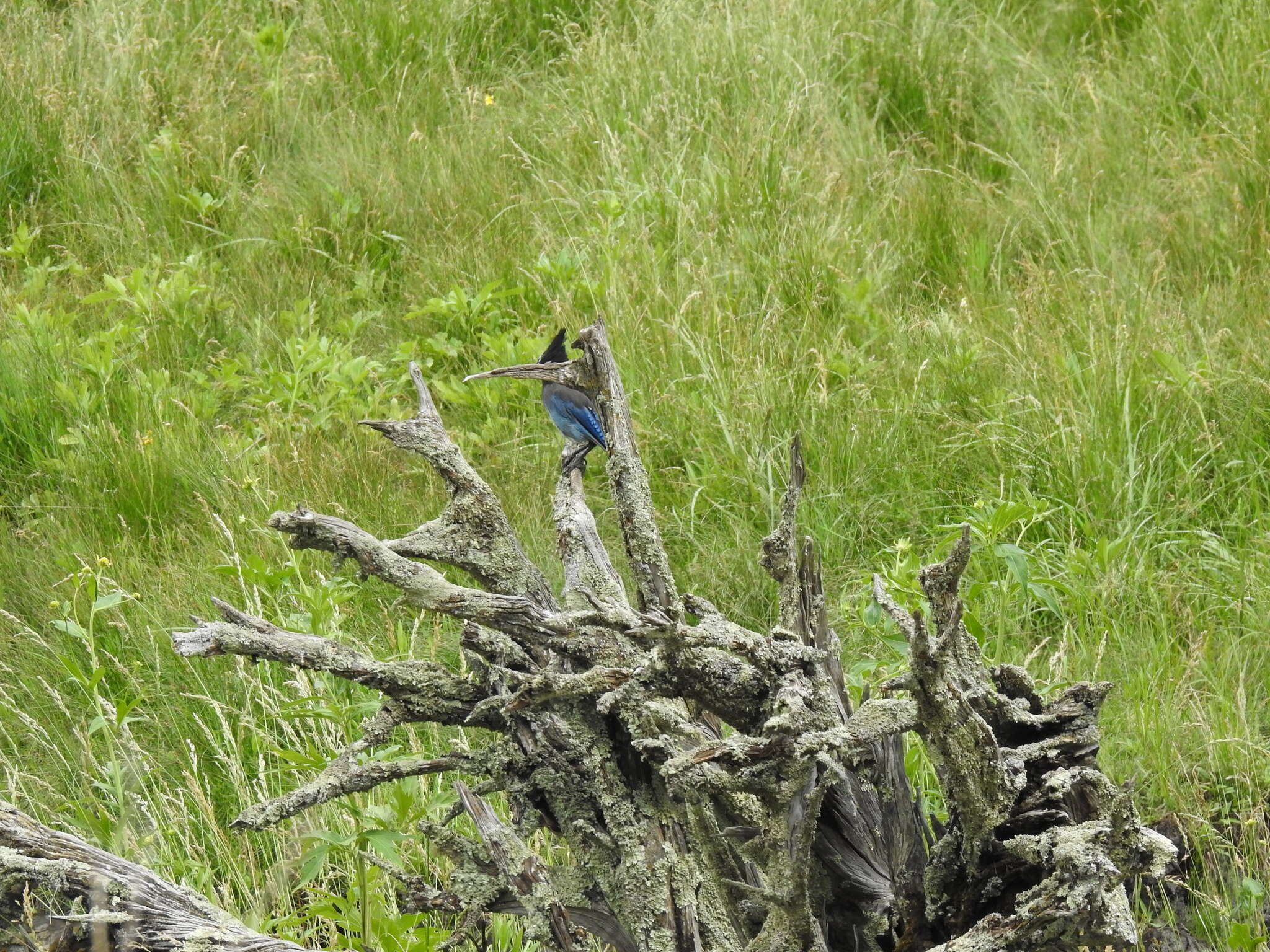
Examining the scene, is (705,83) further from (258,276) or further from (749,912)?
(749,912)

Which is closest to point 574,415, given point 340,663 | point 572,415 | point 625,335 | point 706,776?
point 572,415

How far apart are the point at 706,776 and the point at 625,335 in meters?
2.84

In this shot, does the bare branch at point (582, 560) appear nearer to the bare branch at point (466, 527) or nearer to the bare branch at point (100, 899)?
the bare branch at point (466, 527)

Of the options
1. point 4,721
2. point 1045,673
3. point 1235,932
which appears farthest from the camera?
point 4,721

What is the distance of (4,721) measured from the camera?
3.46 m

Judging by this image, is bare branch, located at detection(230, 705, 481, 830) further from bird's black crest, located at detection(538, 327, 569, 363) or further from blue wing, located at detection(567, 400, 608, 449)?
blue wing, located at detection(567, 400, 608, 449)

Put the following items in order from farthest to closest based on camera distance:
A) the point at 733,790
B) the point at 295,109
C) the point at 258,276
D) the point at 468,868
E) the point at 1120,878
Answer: the point at 295,109
the point at 258,276
the point at 468,868
the point at 733,790
the point at 1120,878

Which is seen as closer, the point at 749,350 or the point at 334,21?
the point at 749,350

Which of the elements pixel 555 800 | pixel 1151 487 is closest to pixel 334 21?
pixel 1151 487

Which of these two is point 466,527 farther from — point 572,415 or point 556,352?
point 572,415

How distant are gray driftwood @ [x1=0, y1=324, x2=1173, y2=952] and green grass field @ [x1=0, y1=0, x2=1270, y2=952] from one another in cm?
46

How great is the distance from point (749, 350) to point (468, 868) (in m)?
2.56

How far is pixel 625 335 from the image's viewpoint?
4348 millimetres

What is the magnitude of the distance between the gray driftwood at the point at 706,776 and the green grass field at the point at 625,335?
1.52 ft
